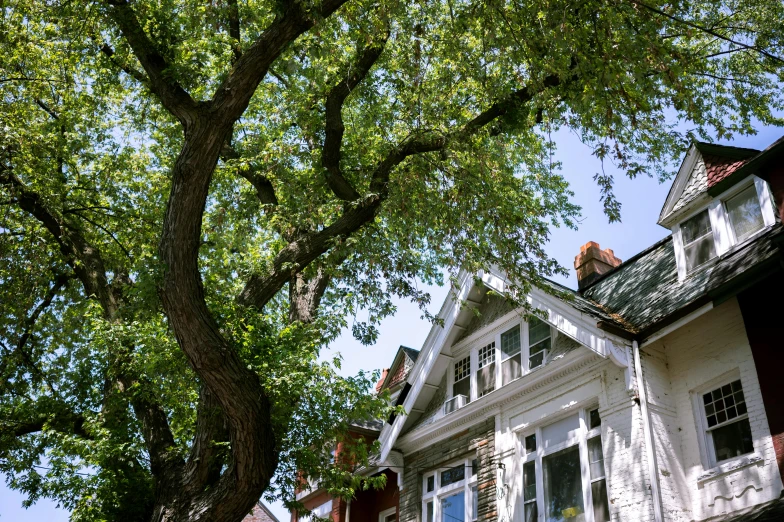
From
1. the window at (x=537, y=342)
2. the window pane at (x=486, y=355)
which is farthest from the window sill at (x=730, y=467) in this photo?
the window pane at (x=486, y=355)

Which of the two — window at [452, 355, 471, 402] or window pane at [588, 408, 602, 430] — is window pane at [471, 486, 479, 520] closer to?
window at [452, 355, 471, 402]

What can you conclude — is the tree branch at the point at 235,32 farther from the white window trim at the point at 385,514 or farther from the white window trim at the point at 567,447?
the white window trim at the point at 385,514

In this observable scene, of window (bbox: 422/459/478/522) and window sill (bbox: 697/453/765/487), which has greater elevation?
window (bbox: 422/459/478/522)

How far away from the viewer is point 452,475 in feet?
55.3

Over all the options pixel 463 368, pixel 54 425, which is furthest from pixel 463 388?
pixel 54 425

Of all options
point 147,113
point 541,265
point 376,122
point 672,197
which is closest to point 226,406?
point 541,265

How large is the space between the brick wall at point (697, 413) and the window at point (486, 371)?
4.56m

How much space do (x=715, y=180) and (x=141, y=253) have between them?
11.8 metres

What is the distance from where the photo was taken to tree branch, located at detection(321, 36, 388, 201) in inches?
530

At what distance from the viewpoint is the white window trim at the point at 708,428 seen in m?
11.5

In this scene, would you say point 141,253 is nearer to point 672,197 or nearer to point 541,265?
point 541,265

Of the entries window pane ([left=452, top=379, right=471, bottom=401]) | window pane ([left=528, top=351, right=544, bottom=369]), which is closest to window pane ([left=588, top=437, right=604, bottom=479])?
window pane ([left=528, top=351, right=544, bottom=369])

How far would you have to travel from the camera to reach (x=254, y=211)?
1656cm

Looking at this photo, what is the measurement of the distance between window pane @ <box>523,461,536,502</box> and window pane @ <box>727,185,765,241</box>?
19.5ft
